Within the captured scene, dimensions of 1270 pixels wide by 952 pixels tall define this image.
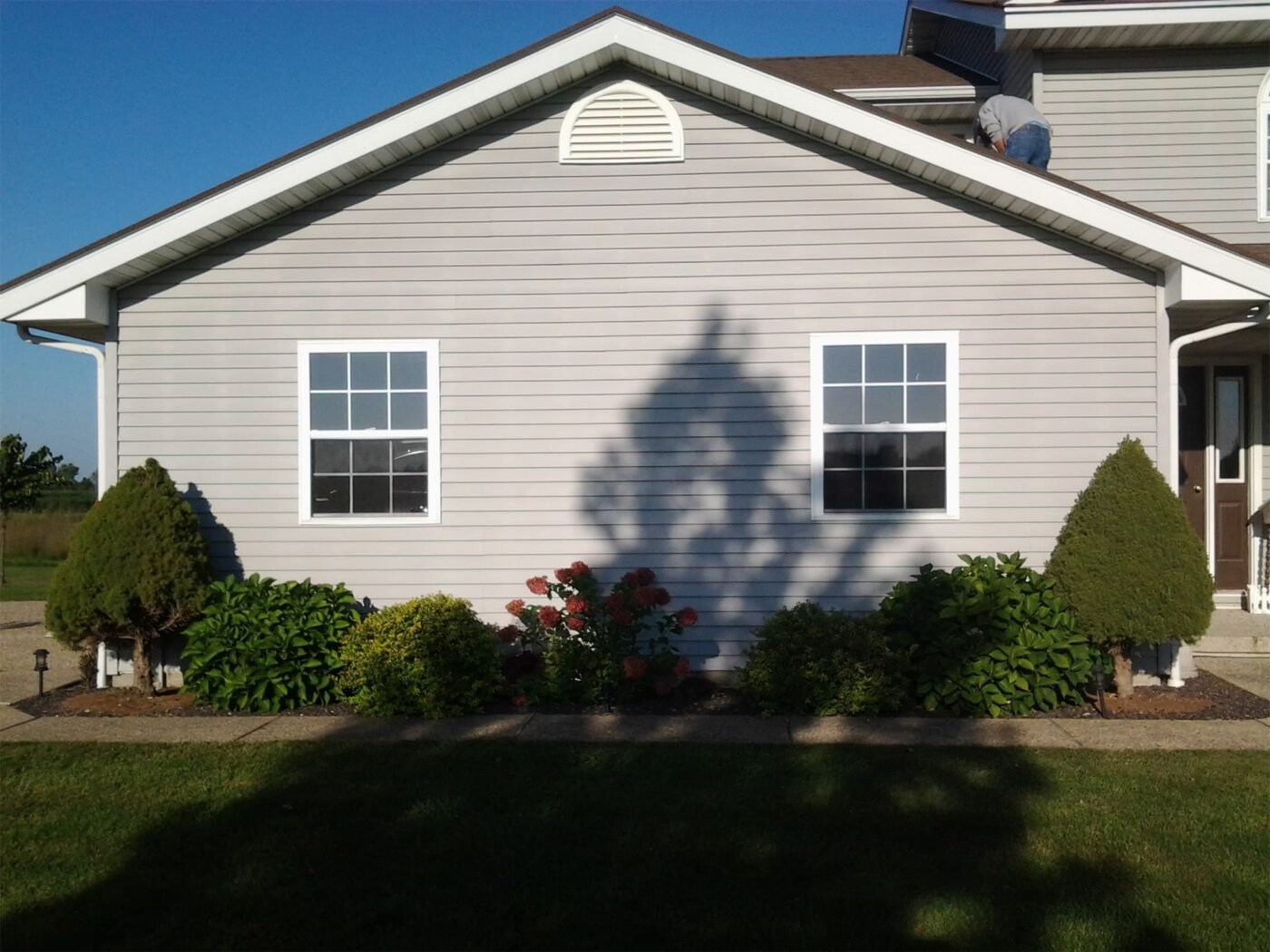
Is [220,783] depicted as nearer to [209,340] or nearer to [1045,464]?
[209,340]

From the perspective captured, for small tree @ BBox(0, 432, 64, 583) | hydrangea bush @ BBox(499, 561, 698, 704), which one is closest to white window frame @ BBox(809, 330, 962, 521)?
hydrangea bush @ BBox(499, 561, 698, 704)

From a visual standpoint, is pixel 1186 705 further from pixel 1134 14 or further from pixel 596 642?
pixel 1134 14

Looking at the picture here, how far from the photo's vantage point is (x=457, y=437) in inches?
332

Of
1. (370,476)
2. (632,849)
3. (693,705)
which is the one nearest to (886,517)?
(693,705)

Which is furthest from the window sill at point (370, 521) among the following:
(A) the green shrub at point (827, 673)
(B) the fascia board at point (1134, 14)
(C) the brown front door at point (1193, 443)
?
(C) the brown front door at point (1193, 443)

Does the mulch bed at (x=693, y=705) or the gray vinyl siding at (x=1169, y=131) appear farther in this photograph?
the gray vinyl siding at (x=1169, y=131)

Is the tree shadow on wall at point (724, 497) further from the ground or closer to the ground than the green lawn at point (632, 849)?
further from the ground

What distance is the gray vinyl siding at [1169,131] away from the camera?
10047mm

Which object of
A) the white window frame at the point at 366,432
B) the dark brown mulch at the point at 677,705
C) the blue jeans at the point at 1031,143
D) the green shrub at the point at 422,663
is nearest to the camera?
the green shrub at the point at 422,663

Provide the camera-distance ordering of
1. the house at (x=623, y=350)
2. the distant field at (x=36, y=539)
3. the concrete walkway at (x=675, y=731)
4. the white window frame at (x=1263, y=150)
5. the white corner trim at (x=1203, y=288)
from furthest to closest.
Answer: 1. the distant field at (x=36, y=539)
2. the white window frame at (x=1263, y=150)
3. the house at (x=623, y=350)
4. the white corner trim at (x=1203, y=288)
5. the concrete walkway at (x=675, y=731)

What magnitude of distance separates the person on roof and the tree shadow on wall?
2834 mm

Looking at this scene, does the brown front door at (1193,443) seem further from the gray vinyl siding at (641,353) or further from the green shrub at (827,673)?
the green shrub at (827,673)

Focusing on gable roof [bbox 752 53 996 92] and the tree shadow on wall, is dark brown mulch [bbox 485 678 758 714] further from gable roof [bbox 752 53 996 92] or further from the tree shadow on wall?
gable roof [bbox 752 53 996 92]

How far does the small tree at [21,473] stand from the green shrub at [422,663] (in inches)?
351
